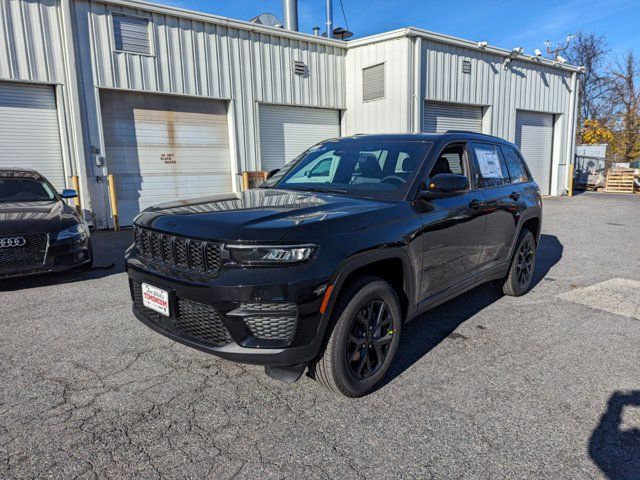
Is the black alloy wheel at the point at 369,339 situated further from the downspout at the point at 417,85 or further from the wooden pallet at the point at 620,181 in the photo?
the wooden pallet at the point at 620,181

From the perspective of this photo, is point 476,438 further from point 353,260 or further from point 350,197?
point 350,197

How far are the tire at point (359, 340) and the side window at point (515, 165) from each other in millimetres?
2689

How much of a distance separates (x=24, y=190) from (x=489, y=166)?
6134 millimetres

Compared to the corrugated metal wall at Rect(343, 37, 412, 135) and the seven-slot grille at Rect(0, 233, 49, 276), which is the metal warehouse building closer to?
the corrugated metal wall at Rect(343, 37, 412, 135)

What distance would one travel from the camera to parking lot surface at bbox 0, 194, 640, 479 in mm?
2283

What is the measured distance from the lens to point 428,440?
2.47 metres

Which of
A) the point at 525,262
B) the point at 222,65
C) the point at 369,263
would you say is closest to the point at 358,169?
the point at 369,263

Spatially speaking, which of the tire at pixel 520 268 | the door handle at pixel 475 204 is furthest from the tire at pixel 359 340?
the tire at pixel 520 268

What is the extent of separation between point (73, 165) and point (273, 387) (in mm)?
8907

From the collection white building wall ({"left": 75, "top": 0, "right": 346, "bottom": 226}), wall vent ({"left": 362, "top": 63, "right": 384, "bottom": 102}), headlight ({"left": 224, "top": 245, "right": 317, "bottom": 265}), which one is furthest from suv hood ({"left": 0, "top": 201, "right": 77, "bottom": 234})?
wall vent ({"left": 362, "top": 63, "right": 384, "bottom": 102})

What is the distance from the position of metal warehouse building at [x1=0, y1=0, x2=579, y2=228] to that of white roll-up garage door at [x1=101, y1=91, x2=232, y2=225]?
0.03 m

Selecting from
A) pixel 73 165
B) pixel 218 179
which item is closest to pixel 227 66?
pixel 218 179

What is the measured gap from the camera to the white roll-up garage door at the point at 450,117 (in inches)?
561

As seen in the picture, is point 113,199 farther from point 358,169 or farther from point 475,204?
point 475,204
